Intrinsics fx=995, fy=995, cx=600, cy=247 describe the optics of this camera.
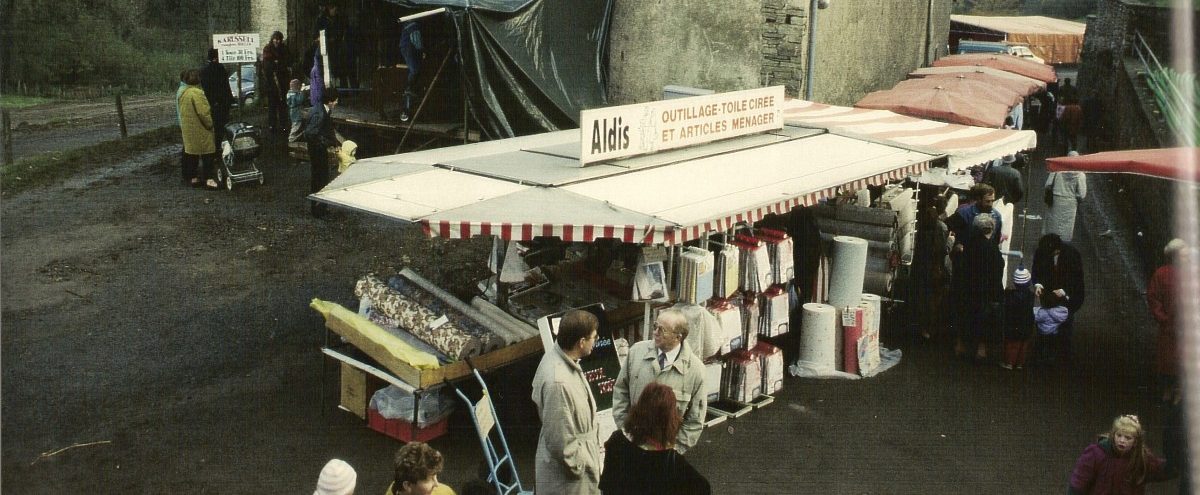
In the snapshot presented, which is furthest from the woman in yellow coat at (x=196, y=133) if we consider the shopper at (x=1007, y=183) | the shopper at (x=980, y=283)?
the shopper at (x=1007, y=183)

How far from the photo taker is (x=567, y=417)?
498 centimetres

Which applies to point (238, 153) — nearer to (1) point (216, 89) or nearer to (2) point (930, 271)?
(1) point (216, 89)

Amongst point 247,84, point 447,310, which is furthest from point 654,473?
point 247,84

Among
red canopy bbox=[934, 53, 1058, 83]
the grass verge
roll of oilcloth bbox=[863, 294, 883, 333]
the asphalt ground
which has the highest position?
red canopy bbox=[934, 53, 1058, 83]

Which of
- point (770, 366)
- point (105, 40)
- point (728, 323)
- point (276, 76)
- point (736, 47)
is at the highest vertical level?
point (105, 40)

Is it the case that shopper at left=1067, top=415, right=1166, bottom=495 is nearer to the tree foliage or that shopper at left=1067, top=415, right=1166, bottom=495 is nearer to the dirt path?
the dirt path

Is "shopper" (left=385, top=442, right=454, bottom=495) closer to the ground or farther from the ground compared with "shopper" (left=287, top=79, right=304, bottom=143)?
closer to the ground

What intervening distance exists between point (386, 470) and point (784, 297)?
11.4 ft

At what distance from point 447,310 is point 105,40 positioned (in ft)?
89.6

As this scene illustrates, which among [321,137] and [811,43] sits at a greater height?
[811,43]

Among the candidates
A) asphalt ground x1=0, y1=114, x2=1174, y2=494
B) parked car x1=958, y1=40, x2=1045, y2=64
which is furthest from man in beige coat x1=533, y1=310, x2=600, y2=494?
parked car x1=958, y1=40, x2=1045, y2=64

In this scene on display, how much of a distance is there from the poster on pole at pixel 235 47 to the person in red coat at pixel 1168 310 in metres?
15.6

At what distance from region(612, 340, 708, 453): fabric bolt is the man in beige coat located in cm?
41

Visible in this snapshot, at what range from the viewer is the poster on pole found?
1812cm
